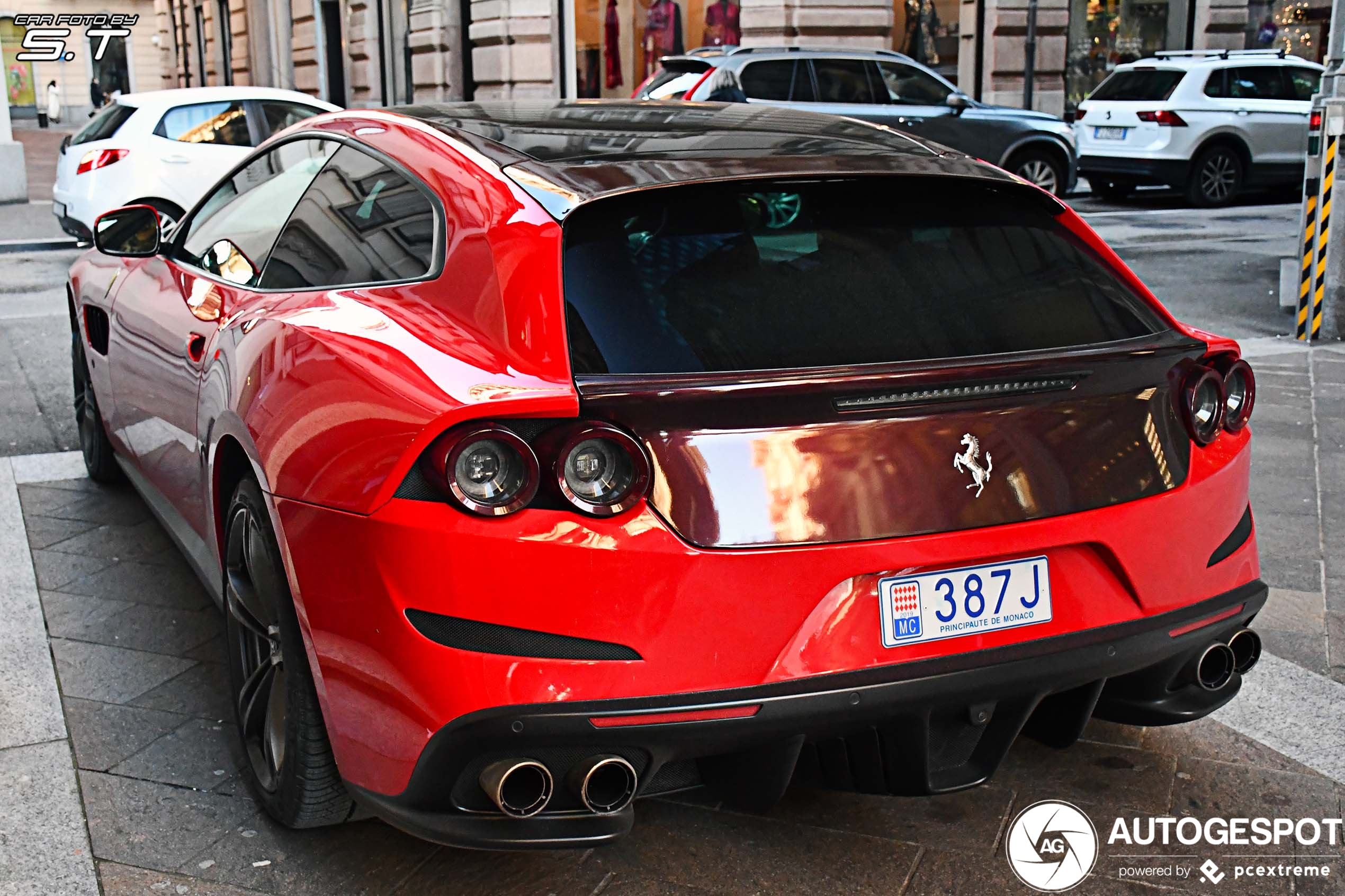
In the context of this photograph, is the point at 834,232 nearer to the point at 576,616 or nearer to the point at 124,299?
the point at 576,616

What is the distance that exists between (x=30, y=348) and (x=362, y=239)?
6.69 meters

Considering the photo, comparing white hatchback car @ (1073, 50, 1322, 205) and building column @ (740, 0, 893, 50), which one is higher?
building column @ (740, 0, 893, 50)

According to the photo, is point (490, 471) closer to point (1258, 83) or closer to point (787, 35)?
point (1258, 83)

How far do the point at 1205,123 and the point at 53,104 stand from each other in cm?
4959

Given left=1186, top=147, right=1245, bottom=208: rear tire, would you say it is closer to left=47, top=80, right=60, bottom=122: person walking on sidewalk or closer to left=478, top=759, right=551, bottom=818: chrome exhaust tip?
left=478, top=759, right=551, bottom=818: chrome exhaust tip

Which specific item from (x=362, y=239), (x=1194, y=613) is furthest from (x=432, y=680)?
(x=1194, y=613)

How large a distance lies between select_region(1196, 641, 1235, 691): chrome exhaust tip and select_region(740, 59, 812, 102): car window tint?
14353mm

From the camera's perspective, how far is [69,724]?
3.65 m

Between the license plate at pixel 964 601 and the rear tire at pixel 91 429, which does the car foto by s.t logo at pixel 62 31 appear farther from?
the license plate at pixel 964 601

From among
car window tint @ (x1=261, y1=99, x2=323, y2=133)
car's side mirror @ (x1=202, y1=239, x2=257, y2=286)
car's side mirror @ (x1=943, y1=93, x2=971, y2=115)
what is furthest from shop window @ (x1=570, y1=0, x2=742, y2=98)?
car's side mirror @ (x1=202, y1=239, x2=257, y2=286)

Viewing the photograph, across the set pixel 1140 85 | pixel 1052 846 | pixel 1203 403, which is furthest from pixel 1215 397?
pixel 1140 85

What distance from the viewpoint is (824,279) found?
110 inches

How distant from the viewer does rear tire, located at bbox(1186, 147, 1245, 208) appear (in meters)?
17.9

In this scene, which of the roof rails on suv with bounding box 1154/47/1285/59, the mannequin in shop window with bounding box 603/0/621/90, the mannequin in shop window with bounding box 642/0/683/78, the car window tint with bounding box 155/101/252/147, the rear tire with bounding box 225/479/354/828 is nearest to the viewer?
the rear tire with bounding box 225/479/354/828
